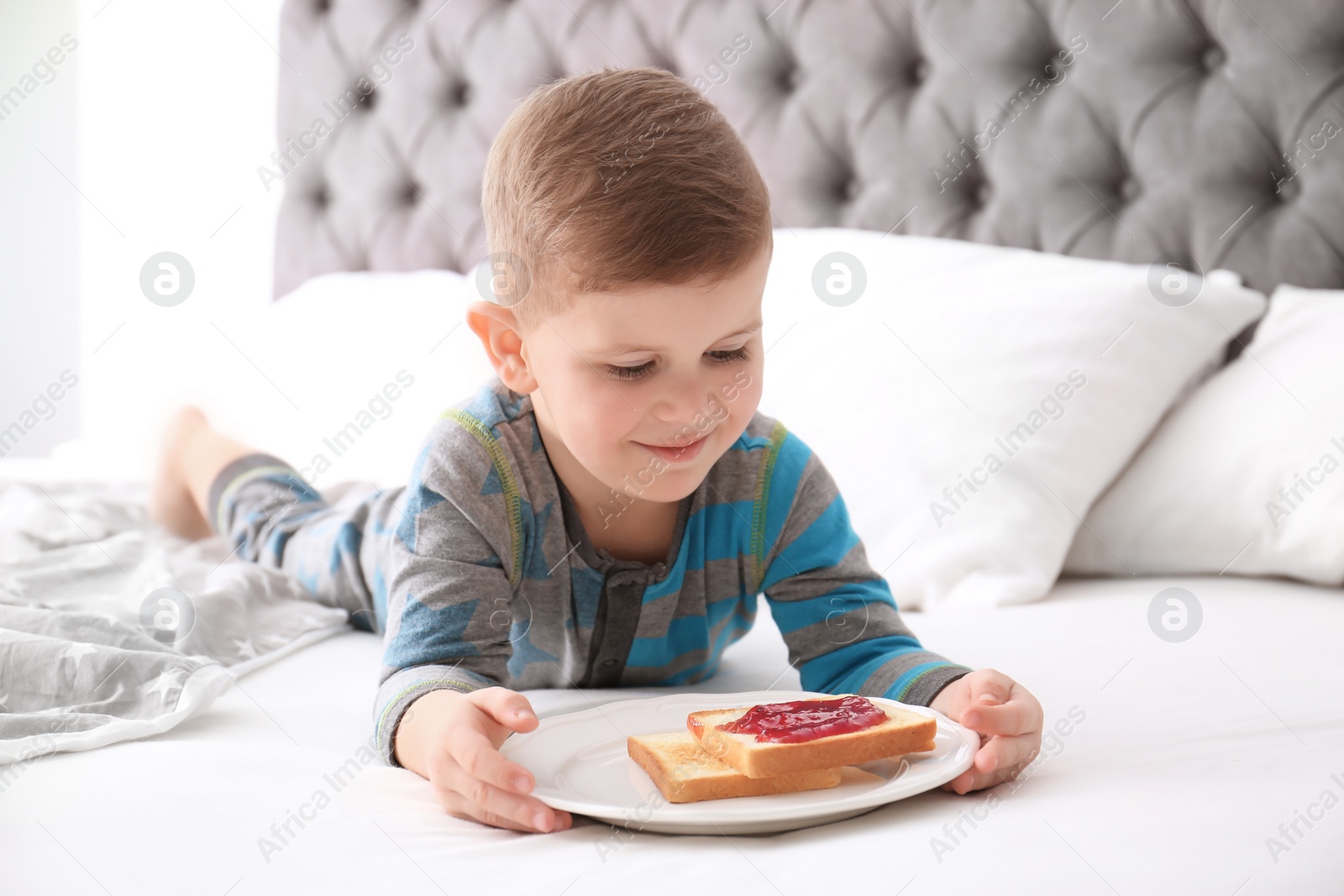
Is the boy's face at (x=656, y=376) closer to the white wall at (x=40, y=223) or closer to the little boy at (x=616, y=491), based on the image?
the little boy at (x=616, y=491)

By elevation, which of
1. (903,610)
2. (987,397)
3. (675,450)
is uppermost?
(675,450)

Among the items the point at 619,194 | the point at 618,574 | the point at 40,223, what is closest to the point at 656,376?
the point at 619,194

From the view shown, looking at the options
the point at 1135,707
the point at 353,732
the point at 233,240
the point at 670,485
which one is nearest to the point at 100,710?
the point at 353,732

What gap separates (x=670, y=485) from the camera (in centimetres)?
89

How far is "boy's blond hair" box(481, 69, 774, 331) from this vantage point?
0.81 m

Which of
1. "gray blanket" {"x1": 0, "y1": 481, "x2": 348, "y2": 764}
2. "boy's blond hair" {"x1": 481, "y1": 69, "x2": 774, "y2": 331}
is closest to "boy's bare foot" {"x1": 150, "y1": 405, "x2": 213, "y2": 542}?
"gray blanket" {"x1": 0, "y1": 481, "x2": 348, "y2": 764}

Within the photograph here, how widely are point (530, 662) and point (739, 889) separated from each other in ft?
1.76

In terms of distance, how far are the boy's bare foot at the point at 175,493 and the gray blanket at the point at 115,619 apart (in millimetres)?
26

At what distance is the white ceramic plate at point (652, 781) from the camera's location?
64 centimetres

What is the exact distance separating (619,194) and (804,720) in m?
0.41

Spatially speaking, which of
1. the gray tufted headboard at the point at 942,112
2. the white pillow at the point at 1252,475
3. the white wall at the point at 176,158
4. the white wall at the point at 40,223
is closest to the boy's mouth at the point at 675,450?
the white pillow at the point at 1252,475

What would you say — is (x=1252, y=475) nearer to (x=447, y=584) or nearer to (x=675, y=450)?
(x=675, y=450)

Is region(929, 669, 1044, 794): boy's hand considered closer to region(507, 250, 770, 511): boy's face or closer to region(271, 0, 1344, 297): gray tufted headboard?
region(507, 250, 770, 511): boy's face

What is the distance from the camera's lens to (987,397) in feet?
4.44
